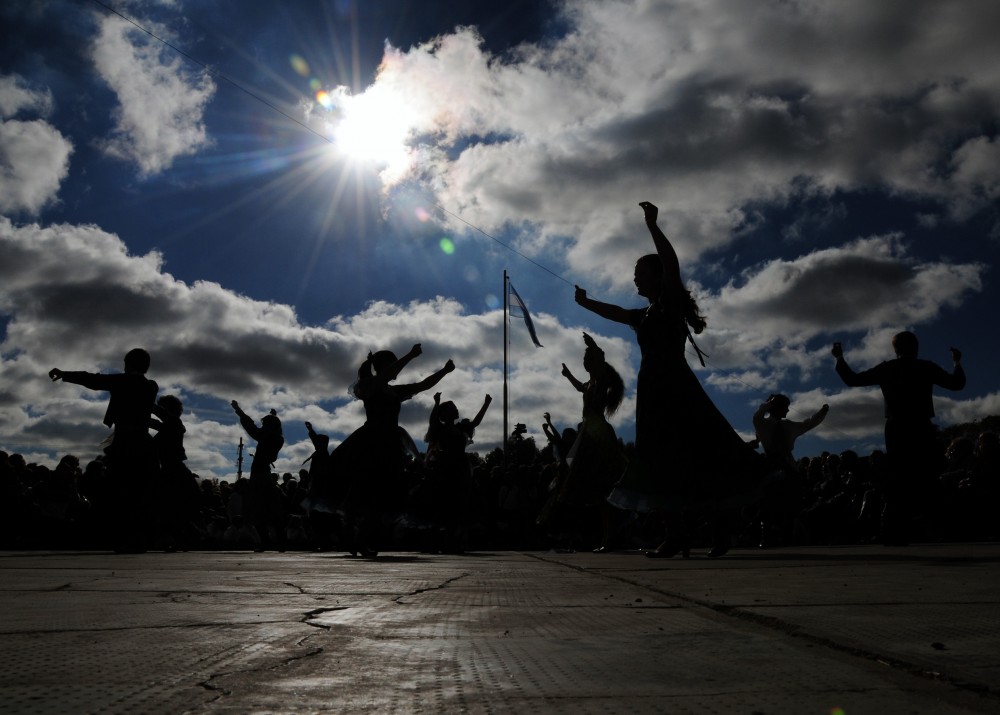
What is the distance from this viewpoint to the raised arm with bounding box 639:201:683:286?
5.69 metres

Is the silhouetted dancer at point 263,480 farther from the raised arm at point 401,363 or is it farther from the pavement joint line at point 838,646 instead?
the pavement joint line at point 838,646

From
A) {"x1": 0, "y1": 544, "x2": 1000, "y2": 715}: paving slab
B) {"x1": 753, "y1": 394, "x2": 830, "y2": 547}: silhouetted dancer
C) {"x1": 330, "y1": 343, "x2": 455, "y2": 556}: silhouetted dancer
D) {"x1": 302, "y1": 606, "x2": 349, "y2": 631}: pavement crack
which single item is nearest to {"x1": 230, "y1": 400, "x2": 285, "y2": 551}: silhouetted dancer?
{"x1": 330, "y1": 343, "x2": 455, "y2": 556}: silhouetted dancer

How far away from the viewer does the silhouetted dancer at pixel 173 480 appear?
10.6 meters

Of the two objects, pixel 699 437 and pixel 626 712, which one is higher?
pixel 699 437

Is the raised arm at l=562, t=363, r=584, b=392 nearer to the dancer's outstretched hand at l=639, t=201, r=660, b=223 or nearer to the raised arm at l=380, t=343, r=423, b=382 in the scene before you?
the raised arm at l=380, t=343, r=423, b=382

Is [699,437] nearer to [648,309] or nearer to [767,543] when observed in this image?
[648,309]

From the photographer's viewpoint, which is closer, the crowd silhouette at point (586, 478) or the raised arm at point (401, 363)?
the crowd silhouette at point (586, 478)

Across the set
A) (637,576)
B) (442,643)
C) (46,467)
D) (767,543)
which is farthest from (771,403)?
(46,467)

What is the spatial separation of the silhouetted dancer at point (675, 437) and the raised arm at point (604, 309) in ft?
0.10

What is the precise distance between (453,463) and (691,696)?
32.2 ft

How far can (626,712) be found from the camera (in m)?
1.20

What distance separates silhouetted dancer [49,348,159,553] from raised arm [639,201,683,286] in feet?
19.8

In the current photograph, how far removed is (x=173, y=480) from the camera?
35.3 feet

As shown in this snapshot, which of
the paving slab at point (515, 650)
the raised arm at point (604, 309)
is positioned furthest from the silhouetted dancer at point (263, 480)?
the paving slab at point (515, 650)
